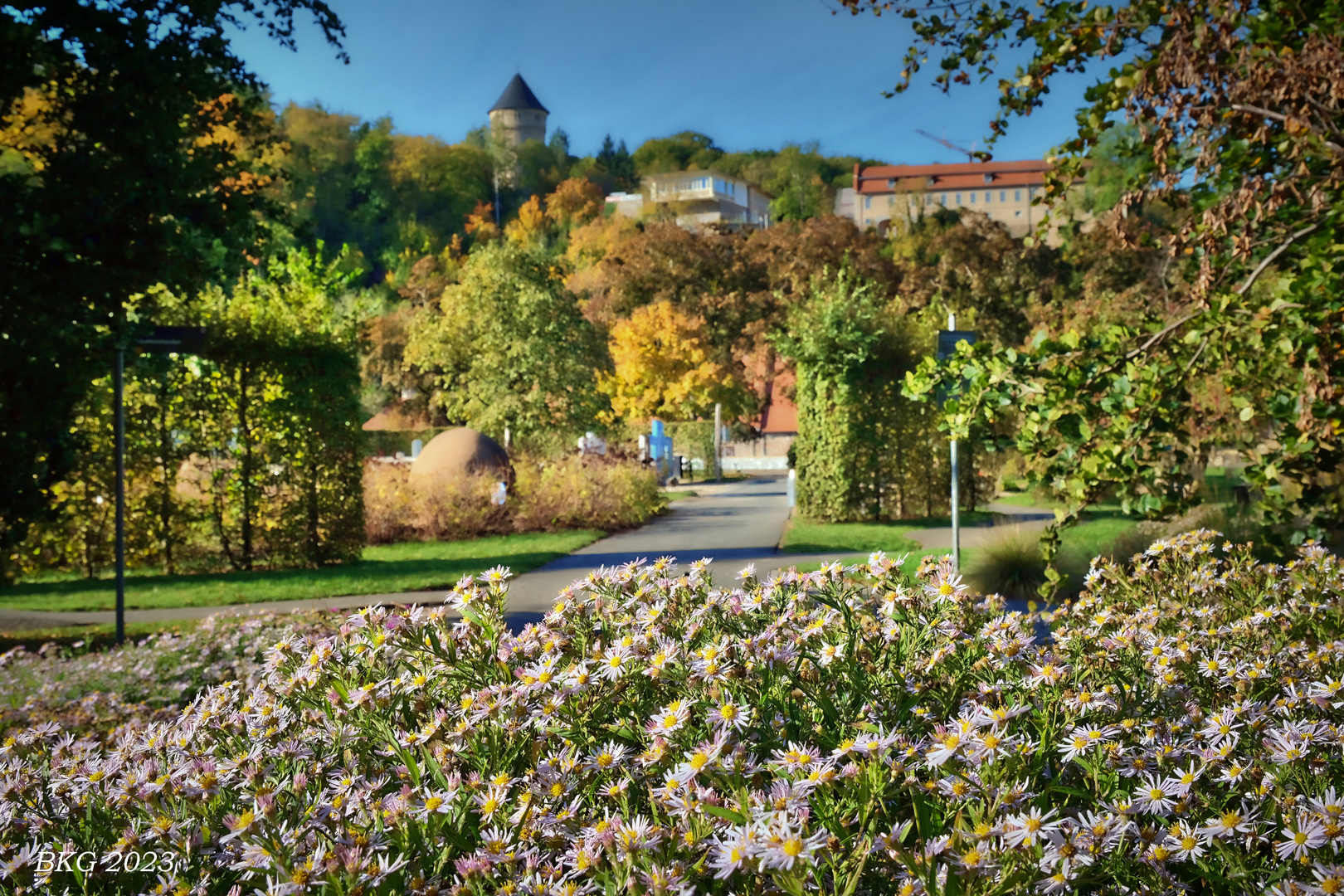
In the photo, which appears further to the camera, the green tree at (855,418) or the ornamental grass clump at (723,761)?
the green tree at (855,418)

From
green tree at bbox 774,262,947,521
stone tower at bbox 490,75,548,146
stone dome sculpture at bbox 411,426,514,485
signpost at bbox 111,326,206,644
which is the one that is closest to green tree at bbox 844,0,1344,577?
signpost at bbox 111,326,206,644

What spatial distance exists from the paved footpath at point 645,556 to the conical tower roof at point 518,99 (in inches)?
4778

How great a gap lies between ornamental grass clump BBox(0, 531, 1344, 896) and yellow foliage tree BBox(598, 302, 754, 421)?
35379mm

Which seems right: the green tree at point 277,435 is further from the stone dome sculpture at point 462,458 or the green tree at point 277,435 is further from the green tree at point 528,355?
the green tree at point 528,355

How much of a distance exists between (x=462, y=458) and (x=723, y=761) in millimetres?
16538

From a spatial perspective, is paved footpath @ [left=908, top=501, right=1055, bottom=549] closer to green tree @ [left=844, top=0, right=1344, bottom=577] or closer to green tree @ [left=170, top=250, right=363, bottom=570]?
green tree @ [left=844, top=0, right=1344, bottom=577]

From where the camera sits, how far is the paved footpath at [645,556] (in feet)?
30.9

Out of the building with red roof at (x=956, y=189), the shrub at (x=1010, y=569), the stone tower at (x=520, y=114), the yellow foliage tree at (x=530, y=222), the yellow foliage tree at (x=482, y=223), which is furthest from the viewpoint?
the stone tower at (x=520, y=114)

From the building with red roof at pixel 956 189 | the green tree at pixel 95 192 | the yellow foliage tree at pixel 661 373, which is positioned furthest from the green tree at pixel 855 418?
the building with red roof at pixel 956 189

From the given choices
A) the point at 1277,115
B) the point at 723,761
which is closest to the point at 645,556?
the point at 1277,115

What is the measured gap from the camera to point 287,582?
11.2m

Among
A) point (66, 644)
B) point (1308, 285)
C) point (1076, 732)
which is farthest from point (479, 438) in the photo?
point (1076, 732)

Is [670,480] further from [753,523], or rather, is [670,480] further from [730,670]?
[730,670]

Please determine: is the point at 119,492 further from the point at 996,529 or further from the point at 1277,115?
the point at 996,529
